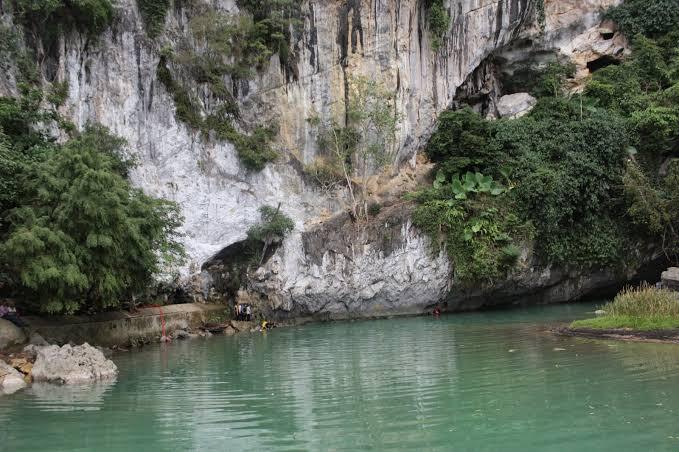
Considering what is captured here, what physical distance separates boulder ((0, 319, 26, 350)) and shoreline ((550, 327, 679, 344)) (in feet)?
38.5

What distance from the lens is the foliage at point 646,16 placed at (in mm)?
27547

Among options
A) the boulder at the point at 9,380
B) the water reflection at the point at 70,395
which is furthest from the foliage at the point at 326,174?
the boulder at the point at 9,380

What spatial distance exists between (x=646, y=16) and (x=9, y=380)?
29685mm

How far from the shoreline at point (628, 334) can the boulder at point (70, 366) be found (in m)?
9.62

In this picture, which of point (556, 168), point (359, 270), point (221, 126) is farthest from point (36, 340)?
point (556, 168)

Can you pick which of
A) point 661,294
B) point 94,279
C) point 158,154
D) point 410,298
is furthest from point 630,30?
point 94,279

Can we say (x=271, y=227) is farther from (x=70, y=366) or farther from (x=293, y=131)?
(x=70, y=366)

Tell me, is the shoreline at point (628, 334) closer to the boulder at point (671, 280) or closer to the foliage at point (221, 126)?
the boulder at point (671, 280)

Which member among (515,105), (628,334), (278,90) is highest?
(278,90)

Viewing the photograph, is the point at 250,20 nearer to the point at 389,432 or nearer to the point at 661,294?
the point at 661,294

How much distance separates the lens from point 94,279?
13.5m

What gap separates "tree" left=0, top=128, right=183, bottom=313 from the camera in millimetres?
12281

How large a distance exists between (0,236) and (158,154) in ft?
30.8

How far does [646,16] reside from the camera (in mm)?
27938
